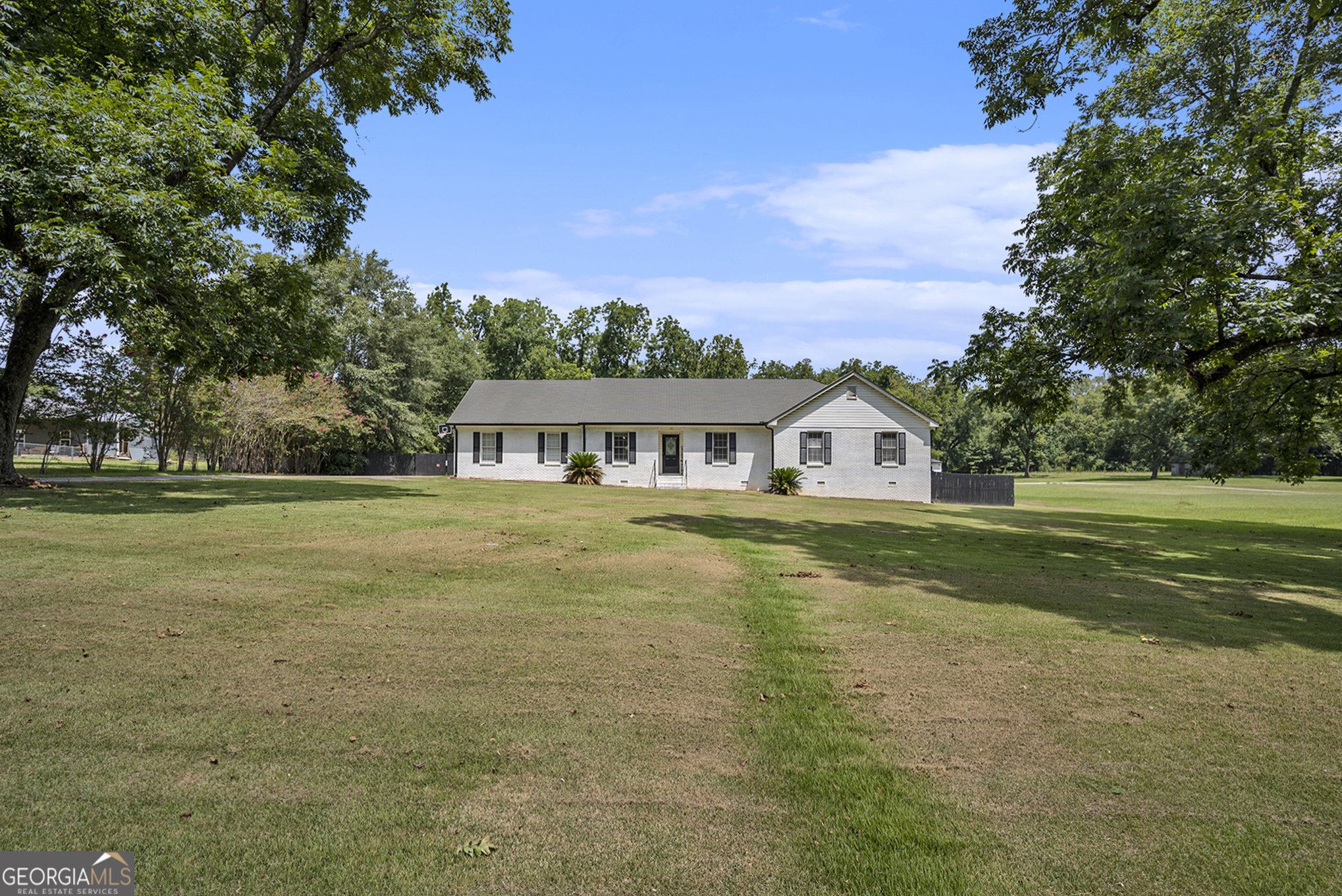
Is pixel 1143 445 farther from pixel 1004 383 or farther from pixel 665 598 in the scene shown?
pixel 665 598

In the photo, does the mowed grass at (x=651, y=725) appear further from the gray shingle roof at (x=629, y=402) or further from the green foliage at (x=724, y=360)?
the green foliage at (x=724, y=360)

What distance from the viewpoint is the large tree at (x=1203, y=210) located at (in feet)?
36.9

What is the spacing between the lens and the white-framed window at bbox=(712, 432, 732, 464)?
3206 centimetres

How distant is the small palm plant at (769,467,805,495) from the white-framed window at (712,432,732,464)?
270 cm

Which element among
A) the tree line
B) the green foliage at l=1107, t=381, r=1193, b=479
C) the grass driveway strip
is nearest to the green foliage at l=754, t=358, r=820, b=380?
the tree line

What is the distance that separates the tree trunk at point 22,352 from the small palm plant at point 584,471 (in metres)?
19.2

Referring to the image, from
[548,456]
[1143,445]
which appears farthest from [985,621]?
[1143,445]

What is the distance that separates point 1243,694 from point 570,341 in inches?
2535

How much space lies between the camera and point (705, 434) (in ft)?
106

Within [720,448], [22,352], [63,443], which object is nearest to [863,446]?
[720,448]

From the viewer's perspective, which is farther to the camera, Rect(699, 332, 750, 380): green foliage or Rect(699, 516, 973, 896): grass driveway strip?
Rect(699, 332, 750, 380): green foliage

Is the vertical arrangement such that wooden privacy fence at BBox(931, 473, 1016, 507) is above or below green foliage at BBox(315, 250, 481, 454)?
below

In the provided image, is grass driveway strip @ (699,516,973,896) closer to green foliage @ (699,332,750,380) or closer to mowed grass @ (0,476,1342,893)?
mowed grass @ (0,476,1342,893)

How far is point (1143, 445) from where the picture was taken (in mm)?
79938
